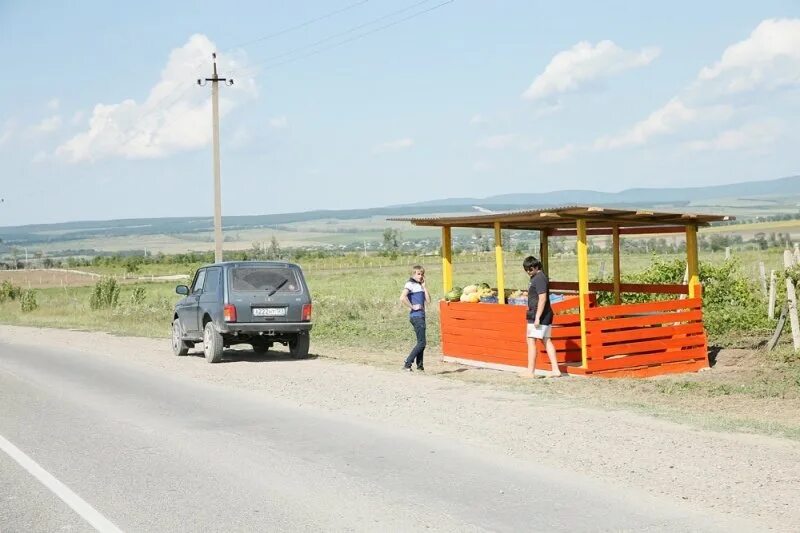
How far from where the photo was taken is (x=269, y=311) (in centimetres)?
1942

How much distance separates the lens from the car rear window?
19.6 meters

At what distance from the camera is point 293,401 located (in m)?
13.7

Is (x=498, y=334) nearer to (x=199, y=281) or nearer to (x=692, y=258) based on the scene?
(x=692, y=258)

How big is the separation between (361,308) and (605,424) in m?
25.1

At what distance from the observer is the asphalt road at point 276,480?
7047 millimetres

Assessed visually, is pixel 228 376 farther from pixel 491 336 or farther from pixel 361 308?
pixel 361 308

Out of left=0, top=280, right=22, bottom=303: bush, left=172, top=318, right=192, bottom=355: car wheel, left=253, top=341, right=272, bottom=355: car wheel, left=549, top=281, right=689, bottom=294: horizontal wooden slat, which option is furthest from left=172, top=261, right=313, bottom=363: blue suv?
left=0, top=280, right=22, bottom=303: bush

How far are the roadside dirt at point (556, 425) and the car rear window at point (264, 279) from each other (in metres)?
1.42

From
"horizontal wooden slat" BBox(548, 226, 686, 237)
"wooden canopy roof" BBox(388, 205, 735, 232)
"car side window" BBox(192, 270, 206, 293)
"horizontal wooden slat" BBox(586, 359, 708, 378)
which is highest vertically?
"wooden canopy roof" BBox(388, 205, 735, 232)

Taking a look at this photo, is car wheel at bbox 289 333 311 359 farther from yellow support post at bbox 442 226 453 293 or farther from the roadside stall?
yellow support post at bbox 442 226 453 293

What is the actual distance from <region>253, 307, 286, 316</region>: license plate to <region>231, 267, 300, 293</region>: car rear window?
0.36m

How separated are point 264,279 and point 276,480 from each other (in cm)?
1147

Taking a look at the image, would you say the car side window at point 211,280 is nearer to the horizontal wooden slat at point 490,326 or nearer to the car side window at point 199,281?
the car side window at point 199,281

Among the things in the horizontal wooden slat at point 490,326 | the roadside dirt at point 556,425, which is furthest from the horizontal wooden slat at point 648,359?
the horizontal wooden slat at point 490,326
